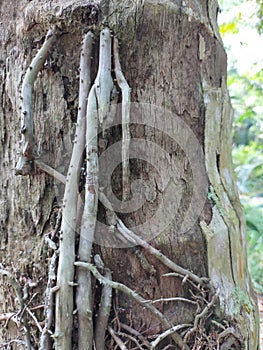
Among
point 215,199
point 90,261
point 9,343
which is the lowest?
point 9,343

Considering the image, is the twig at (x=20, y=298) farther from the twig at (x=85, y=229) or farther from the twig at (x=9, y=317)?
the twig at (x=85, y=229)

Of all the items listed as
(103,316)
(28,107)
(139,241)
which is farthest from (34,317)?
(28,107)

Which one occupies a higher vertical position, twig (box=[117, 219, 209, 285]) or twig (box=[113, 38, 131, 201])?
twig (box=[113, 38, 131, 201])

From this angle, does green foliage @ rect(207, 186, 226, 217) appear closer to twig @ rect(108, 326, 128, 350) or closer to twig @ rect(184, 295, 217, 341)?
twig @ rect(184, 295, 217, 341)

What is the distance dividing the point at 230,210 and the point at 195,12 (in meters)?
0.66

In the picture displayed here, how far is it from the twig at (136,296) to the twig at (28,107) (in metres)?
0.34

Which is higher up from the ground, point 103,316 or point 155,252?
point 155,252

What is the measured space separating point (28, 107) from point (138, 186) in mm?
399

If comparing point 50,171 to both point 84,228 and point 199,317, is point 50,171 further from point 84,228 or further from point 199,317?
point 199,317

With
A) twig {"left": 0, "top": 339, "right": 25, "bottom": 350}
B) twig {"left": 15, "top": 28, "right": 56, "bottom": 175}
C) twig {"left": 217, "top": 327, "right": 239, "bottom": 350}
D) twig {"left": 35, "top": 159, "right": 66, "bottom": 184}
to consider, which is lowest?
twig {"left": 0, "top": 339, "right": 25, "bottom": 350}

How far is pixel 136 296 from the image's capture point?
1106mm

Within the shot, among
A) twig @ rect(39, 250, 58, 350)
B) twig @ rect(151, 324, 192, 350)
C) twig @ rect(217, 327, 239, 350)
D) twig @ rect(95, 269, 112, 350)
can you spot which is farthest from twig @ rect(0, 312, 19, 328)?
twig @ rect(217, 327, 239, 350)

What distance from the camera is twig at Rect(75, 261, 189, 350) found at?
1.06m

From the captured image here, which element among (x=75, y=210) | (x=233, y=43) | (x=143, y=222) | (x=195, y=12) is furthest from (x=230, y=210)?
(x=233, y=43)
